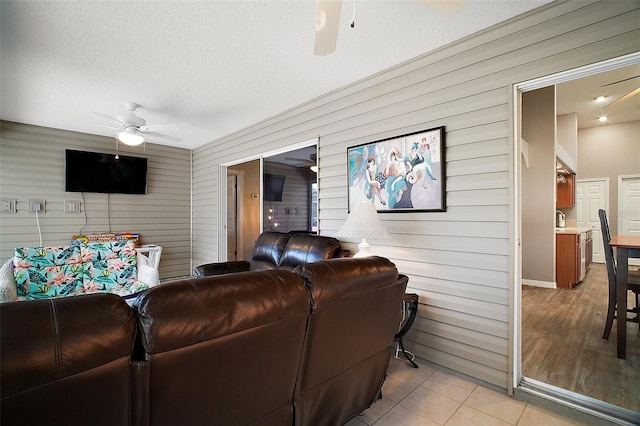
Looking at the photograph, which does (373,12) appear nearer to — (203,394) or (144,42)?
(144,42)

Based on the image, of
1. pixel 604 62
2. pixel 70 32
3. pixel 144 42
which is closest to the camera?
pixel 604 62

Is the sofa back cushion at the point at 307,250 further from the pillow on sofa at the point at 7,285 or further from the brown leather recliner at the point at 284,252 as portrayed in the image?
the pillow on sofa at the point at 7,285

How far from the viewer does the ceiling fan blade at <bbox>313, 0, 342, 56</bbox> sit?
1.42m

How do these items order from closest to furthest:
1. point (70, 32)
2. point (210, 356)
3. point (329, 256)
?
point (210, 356)
point (70, 32)
point (329, 256)

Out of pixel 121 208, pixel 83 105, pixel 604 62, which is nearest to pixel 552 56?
pixel 604 62

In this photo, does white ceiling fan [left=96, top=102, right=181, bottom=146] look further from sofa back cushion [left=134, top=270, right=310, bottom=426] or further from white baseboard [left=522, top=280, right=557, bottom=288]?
white baseboard [left=522, top=280, right=557, bottom=288]

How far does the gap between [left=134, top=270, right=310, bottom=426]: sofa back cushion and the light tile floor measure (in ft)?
2.90

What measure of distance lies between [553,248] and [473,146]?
3.57m

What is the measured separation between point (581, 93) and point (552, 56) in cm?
414

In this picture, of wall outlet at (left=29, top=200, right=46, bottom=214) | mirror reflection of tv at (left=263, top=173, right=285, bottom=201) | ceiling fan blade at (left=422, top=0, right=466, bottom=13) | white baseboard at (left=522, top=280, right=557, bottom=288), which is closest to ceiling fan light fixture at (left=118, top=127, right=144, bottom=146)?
mirror reflection of tv at (left=263, top=173, right=285, bottom=201)

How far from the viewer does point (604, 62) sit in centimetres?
180

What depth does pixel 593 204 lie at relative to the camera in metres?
6.48

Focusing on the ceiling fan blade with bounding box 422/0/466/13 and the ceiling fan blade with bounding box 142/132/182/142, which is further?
the ceiling fan blade with bounding box 142/132/182/142

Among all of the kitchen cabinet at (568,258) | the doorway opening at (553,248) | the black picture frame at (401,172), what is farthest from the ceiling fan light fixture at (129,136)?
the kitchen cabinet at (568,258)
